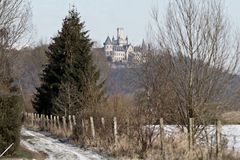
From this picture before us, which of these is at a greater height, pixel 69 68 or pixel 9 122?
pixel 69 68

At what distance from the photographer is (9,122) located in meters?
20.2

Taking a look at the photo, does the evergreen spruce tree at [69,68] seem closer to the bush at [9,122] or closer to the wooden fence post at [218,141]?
the bush at [9,122]

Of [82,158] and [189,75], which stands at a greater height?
[189,75]

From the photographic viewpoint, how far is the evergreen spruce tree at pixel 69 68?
39869 millimetres

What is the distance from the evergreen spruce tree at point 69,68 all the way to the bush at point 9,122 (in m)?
17.5

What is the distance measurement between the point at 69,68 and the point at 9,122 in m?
22.7

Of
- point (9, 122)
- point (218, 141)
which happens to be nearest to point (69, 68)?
point (9, 122)

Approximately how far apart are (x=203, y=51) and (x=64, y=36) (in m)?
26.5

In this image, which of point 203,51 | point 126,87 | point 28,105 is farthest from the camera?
point 28,105

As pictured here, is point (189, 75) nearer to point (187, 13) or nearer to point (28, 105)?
point (187, 13)

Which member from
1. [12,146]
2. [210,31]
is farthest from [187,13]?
[12,146]

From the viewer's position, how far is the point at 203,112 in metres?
20.2

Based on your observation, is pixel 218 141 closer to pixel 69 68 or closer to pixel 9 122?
pixel 9 122

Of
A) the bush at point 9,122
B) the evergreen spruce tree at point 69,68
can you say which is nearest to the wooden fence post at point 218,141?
the bush at point 9,122
